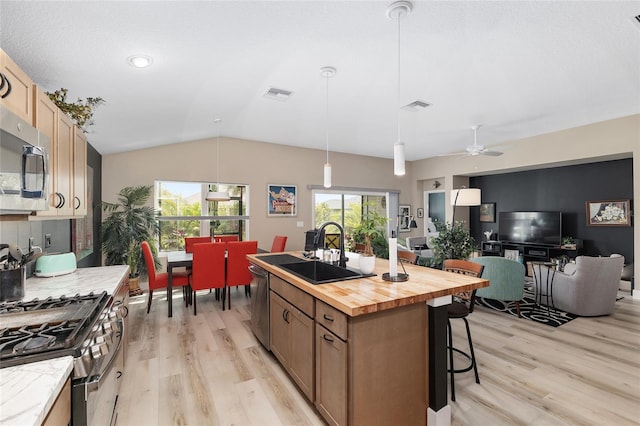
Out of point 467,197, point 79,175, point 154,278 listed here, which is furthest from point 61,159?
point 467,197

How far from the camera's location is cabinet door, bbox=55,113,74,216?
195 cm

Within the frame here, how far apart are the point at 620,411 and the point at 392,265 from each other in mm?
1836

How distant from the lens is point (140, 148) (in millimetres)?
5219

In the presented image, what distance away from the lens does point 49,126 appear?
5.93ft

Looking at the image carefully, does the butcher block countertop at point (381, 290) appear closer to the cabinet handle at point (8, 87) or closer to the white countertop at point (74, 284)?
the white countertop at point (74, 284)

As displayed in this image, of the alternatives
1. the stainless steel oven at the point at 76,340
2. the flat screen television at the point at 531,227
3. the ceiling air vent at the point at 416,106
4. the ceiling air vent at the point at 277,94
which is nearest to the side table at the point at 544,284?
the flat screen television at the point at 531,227

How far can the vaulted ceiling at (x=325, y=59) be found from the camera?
76.1 inches

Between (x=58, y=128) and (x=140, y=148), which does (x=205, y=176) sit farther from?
(x=58, y=128)

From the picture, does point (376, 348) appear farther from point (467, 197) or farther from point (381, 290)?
point (467, 197)

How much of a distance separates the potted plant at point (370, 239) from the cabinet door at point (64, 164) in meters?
2.13

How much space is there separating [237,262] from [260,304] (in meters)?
1.47

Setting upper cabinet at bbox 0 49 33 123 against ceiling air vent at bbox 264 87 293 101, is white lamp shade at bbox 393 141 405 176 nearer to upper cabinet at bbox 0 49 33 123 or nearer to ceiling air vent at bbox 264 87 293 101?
ceiling air vent at bbox 264 87 293 101

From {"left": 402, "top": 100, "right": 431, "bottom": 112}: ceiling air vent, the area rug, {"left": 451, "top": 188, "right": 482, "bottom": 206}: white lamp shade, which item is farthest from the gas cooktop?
{"left": 451, "top": 188, "right": 482, "bottom": 206}: white lamp shade

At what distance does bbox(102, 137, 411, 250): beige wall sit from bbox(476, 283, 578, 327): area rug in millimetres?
3874
